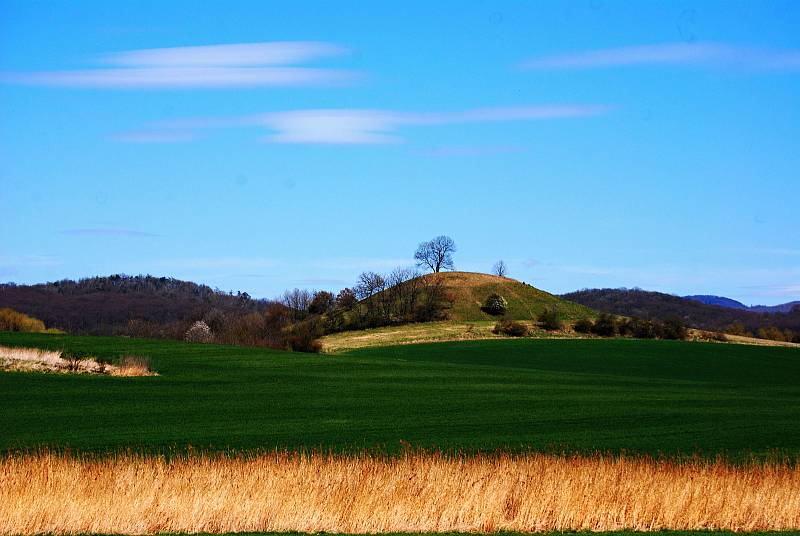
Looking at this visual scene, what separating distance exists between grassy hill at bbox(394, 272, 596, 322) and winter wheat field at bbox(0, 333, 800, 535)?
48.5 m

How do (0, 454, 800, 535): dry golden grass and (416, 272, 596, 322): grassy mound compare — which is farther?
(416, 272, 596, 322): grassy mound

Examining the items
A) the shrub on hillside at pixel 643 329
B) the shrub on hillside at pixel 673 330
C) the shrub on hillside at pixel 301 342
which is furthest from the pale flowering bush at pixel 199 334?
the shrub on hillside at pixel 673 330

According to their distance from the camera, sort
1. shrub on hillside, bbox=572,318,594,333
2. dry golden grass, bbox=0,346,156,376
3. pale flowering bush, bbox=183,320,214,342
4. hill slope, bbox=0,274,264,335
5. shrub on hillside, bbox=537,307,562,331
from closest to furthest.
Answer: dry golden grass, bbox=0,346,156,376 → pale flowering bush, bbox=183,320,214,342 → shrub on hillside, bbox=572,318,594,333 → shrub on hillside, bbox=537,307,562,331 → hill slope, bbox=0,274,264,335

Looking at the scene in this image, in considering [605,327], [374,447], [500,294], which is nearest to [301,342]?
[605,327]

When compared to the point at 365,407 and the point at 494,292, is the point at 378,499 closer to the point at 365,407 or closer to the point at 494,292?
the point at 365,407

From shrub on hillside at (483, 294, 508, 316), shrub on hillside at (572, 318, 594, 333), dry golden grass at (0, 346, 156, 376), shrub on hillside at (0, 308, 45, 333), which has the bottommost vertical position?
dry golden grass at (0, 346, 156, 376)

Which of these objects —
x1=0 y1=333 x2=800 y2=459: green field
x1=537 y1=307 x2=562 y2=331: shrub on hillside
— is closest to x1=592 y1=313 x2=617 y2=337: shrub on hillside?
x1=537 y1=307 x2=562 y2=331: shrub on hillside

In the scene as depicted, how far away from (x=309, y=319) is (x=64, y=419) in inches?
3303

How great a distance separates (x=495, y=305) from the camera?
398ft

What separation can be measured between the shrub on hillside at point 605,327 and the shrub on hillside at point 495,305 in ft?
70.9

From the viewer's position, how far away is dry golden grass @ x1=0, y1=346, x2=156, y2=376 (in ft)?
162

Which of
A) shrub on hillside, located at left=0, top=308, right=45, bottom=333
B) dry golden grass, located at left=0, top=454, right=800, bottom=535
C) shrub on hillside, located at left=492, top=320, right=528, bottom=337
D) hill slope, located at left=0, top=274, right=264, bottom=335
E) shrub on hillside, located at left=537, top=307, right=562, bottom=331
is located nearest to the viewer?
dry golden grass, located at left=0, top=454, right=800, bottom=535

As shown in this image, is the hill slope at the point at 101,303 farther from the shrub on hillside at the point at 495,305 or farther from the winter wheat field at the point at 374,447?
the winter wheat field at the point at 374,447

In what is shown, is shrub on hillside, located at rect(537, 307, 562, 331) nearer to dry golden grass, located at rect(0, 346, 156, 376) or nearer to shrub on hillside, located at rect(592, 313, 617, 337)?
shrub on hillside, located at rect(592, 313, 617, 337)
